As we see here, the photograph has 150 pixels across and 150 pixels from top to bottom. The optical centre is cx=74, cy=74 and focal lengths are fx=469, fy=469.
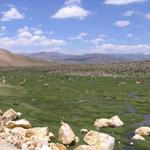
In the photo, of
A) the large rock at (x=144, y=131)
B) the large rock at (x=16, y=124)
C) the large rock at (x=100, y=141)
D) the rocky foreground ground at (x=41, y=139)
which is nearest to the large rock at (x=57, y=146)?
the rocky foreground ground at (x=41, y=139)

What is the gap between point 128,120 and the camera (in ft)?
250

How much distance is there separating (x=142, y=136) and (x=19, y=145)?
19.1 meters

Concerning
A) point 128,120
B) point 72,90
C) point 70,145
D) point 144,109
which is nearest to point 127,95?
point 72,90

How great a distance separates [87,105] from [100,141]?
4510cm

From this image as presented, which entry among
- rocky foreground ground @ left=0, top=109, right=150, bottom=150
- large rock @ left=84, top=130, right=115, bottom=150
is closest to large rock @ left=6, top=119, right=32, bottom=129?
rocky foreground ground @ left=0, top=109, right=150, bottom=150

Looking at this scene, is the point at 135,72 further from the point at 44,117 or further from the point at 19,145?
the point at 19,145

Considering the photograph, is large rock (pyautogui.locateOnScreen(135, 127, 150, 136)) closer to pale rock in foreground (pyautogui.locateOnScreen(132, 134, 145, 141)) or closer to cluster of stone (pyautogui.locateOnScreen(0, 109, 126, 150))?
pale rock in foreground (pyautogui.locateOnScreen(132, 134, 145, 141))

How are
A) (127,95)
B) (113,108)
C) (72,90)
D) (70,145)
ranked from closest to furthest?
(70,145), (113,108), (127,95), (72,90)

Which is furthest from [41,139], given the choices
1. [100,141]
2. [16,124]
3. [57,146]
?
[16,124]

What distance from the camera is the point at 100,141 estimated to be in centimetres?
4784

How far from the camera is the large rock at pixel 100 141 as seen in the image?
4759cm

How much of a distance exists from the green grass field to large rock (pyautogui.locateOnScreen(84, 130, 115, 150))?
4092 millimetres

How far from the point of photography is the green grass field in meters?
65.0

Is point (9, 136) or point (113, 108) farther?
point (113, 108)
